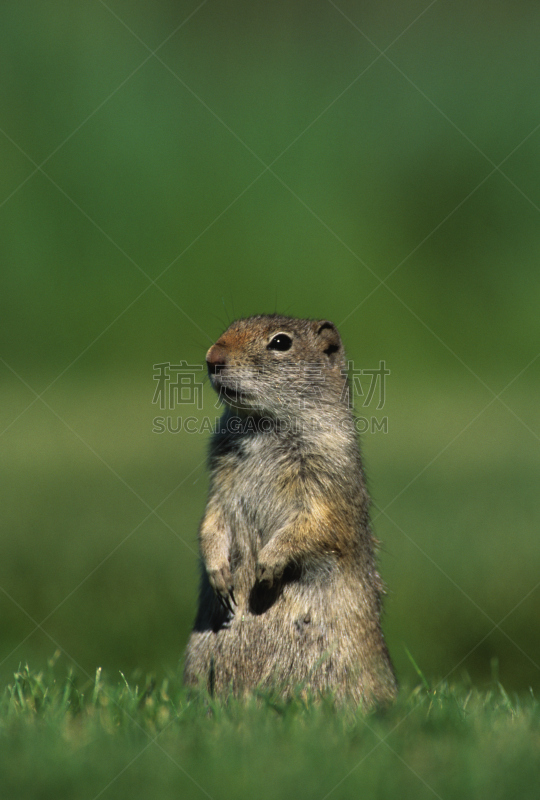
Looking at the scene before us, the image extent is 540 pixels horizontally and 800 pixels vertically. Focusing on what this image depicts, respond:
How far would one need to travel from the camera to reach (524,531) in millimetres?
7949

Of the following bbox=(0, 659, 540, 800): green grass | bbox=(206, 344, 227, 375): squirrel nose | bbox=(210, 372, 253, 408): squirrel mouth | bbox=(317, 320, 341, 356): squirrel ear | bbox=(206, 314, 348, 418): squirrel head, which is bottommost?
bbox=(0, 659, 540, 800): green grass

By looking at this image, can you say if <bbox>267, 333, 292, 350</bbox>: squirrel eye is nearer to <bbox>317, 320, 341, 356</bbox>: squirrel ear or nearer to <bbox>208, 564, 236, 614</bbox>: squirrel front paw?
<bbox>317, 320, 341, 356</bbox>: squirrel ear

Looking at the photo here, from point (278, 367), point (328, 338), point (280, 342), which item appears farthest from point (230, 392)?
point (328, 338)

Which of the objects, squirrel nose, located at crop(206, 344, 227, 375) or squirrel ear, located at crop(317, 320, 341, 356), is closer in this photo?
squirrel nose, located at crop(206, 344, 227, 375)

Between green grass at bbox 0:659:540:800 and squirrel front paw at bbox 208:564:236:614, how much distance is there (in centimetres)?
75

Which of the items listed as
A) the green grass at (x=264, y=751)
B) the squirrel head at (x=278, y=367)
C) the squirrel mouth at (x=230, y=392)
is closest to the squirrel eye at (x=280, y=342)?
the squirrel head at (x=278, y=367)

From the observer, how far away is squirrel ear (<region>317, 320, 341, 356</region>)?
5.32m

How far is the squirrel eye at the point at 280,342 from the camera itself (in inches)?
197

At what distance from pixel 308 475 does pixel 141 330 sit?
30.3ft

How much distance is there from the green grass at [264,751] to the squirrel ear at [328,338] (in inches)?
90.3

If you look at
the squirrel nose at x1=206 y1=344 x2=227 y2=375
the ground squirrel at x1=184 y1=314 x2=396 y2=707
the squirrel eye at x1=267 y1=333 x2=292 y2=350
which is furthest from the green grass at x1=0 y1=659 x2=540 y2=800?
the squirrel eye at x1=267 y1=333 x2=292 y2=350

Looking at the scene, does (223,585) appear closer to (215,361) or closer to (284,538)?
(284,538)

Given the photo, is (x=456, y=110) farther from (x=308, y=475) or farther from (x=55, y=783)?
(x=55, y=783)

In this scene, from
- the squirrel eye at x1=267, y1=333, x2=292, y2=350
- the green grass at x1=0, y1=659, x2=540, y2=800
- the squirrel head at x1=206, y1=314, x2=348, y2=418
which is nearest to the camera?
the green grass at x1=0, y1=659, x2=540, y2=800
